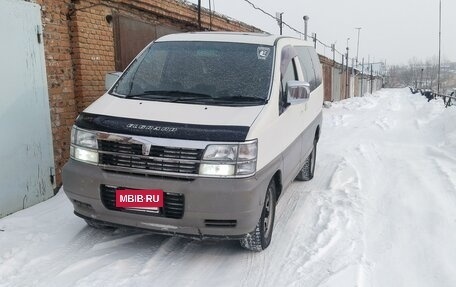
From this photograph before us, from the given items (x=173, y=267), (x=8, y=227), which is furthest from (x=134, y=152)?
(x=8, y=227)

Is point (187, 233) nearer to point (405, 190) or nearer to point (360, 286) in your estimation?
point (360, 286)

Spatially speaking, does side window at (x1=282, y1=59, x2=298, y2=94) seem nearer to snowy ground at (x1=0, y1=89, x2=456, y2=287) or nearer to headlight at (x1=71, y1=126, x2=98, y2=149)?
snowy ground at (x1=0, y1=89, x2=456, y2=287)

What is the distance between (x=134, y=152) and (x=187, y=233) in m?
0.79

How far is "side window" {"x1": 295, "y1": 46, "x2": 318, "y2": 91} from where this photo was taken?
18.3 ft

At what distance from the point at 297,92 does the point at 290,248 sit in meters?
1.52

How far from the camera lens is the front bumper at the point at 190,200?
3.27m

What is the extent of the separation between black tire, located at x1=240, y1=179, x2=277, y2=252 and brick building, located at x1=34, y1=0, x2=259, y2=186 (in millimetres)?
2923

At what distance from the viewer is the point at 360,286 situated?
10.4 feet

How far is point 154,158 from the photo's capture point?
3297 mm

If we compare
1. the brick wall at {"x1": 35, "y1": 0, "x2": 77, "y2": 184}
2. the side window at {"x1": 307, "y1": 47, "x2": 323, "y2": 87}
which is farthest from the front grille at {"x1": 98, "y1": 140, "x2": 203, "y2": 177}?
the side window at {"x1": 307, "y1": 47, "x2": 323, "y2": 87}

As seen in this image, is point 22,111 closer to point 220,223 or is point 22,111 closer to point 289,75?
point 220,223

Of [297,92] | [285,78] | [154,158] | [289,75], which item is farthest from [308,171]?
[154,158]

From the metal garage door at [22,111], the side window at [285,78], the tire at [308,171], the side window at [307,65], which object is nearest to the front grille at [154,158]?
the side window at [285,78]

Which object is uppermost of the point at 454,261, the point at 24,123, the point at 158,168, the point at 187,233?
the point at 24,123
